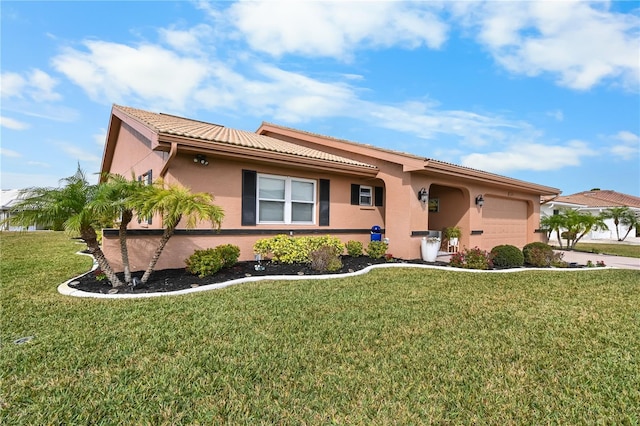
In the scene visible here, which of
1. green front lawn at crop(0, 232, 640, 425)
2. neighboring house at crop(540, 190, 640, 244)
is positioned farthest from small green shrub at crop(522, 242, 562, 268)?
neighboring house at crop(540, 190, 640, 244)

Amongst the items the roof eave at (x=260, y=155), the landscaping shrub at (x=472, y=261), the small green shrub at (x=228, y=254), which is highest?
Result: the roof eave at (x=260, y=155)

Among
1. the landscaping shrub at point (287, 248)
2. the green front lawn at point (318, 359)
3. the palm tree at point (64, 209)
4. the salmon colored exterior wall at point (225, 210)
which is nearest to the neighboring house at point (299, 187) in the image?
the salmon colored exterior wall at point (225, 210)

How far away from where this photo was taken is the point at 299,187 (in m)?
10.3

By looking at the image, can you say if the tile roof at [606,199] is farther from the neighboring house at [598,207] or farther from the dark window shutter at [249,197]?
the dark window shutter at [249,197]

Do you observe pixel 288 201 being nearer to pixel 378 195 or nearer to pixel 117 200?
pixel 378 195

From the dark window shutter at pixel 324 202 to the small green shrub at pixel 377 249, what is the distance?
1687 mm

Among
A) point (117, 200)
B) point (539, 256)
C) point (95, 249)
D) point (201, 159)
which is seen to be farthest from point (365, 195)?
point (95, 249)

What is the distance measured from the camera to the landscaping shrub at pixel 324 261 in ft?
27.4

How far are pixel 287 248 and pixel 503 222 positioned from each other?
1109 centimetres

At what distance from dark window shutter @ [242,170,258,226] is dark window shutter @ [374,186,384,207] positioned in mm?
4816

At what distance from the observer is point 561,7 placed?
872cm

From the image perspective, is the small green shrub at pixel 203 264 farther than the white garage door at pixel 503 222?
No

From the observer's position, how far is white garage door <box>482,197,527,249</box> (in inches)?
541

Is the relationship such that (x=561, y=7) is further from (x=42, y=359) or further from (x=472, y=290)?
(x=42, y=359)
